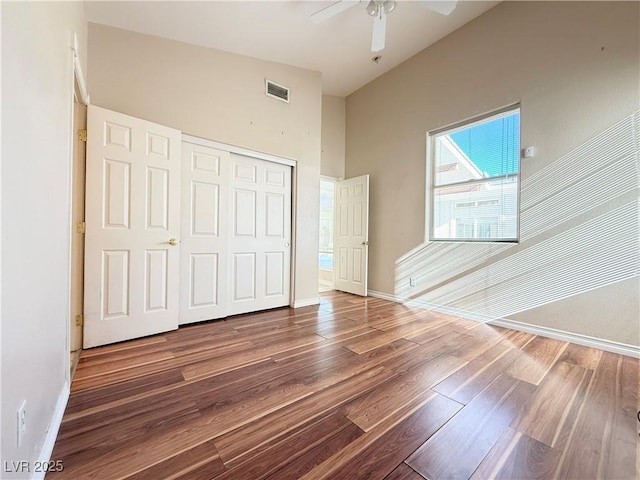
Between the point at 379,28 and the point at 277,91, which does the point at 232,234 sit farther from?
the point at 379,28

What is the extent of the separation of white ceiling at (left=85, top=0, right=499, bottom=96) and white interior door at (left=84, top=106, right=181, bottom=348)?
3.28 ft

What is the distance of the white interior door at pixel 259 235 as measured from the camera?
3.21 metres

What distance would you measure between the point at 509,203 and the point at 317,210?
91.8 inches

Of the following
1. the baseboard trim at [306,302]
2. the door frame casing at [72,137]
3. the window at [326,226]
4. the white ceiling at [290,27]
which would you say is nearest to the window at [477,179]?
the white ceiling at [290,27]

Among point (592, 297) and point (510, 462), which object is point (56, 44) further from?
point (592, 297)

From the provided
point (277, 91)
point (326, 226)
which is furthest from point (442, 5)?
point (326, 226)

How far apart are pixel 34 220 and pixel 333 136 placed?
4.43 m

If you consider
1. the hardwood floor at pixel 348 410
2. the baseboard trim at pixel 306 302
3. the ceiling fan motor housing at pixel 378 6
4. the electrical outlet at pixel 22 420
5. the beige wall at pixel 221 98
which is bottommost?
the hardwood floor at pixel 348 410

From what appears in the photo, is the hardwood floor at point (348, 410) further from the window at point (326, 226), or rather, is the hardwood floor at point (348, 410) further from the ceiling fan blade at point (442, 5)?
the window at point (326, 226)

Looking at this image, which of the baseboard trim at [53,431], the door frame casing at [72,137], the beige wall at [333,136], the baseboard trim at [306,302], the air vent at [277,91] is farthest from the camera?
the beige wall at [333,136]

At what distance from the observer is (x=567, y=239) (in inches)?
99.8

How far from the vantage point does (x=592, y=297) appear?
2.39m

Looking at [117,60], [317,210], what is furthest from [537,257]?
[117,60]

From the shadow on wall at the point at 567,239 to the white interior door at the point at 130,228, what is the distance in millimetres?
3371
